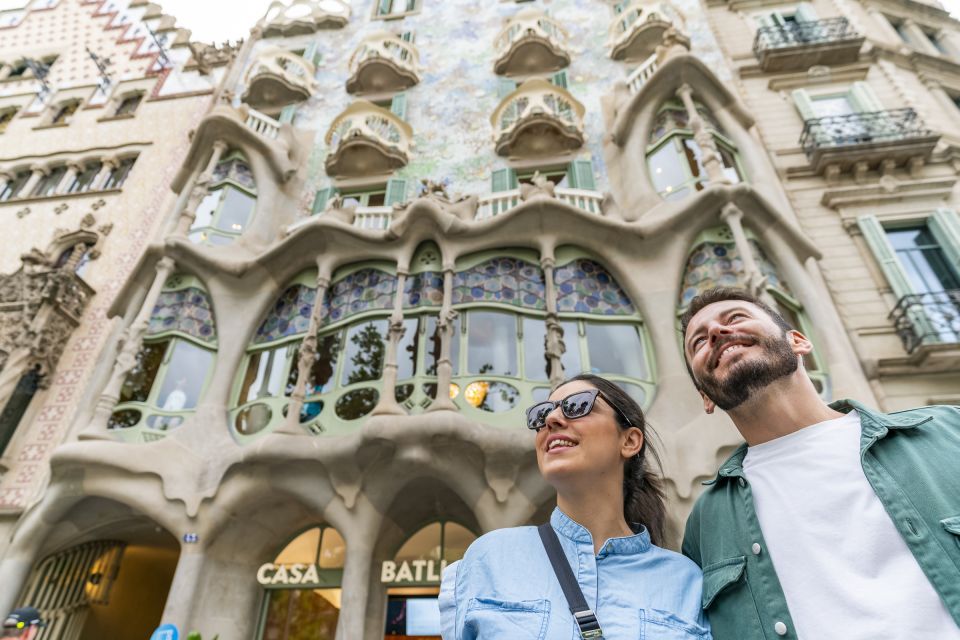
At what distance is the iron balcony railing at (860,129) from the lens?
34.3 feet

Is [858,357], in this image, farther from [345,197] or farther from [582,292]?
[345,197]

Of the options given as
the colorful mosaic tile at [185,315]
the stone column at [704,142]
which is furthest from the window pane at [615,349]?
the colorful mosaic tile at [185,315]

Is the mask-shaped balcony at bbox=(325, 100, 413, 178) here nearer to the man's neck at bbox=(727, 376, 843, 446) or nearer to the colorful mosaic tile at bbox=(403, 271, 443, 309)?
the colorful mosaic tile at bbox=(403, 271, 443, 309)

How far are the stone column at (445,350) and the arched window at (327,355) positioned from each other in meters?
1.16

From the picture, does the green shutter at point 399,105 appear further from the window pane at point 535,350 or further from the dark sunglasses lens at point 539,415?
→ the dark sunglasses lens at point 539,415

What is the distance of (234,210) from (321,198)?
1.99 m

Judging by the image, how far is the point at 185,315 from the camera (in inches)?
383

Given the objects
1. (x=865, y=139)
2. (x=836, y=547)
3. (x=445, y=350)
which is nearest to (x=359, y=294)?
(x=445, y=350)

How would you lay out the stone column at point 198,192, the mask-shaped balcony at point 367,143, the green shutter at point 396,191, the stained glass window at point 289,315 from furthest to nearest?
the mask-shaped balcony at point 367,143 → the green shutter at point 396,191 → the stone column at point 198,192 → the stained glass window at point 289,315

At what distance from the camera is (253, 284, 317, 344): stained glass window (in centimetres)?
939

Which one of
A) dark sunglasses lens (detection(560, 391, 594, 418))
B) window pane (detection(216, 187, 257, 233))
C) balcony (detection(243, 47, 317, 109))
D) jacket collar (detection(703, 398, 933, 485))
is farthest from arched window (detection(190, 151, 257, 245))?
jacket collar (detection(703, 398, 933, 485))

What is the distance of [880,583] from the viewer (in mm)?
1431

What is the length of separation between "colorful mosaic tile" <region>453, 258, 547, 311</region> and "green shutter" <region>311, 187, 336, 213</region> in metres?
4.98

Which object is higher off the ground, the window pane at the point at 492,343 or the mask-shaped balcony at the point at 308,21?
the mask-shaped balcony at the point at 308,21
